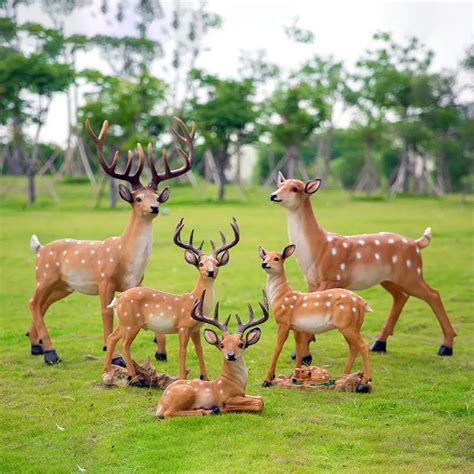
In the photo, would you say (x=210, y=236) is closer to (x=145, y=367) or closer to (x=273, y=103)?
(x=145, y=367)

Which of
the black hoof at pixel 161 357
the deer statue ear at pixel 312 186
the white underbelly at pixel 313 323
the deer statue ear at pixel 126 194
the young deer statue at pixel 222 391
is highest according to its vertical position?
the deer statue ear at pixel 312 186

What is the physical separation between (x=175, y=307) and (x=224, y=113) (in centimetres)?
3048

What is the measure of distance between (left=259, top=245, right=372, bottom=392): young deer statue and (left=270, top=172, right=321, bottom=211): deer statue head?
1.00 m

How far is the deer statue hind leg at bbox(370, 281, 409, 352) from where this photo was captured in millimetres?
8783

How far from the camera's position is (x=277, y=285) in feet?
23.6

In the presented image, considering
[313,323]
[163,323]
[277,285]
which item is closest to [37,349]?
[163,323]

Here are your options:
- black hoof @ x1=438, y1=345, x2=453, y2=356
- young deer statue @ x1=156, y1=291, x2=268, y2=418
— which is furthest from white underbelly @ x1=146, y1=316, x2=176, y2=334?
black hoof @ x1=438, y1=345, x2=453, y2=356

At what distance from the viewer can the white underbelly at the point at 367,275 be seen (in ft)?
27.1

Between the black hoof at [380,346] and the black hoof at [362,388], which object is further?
the black hoof at [380,346]

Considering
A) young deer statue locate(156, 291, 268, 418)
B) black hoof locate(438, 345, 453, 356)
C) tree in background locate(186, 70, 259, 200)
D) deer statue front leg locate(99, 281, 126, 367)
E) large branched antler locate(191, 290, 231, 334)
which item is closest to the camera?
young deer statue locate(156, 291, 268, 418)

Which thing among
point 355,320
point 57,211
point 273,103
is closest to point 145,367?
point 355,320

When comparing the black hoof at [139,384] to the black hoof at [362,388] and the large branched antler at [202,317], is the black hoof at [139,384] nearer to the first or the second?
the large branched antler at [202,317]

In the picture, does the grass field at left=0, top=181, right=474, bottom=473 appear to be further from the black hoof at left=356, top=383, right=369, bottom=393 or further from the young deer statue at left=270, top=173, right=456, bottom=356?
the young deer statue at left=270, top=173, right=456, bottom=356

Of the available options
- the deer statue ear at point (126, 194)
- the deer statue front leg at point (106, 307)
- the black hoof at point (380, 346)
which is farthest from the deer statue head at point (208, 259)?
the black hoof at point (380, 346)
